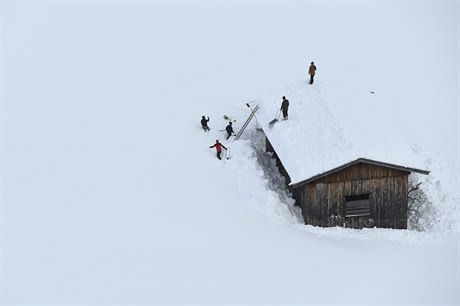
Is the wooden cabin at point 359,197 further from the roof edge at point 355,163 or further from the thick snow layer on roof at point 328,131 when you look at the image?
the thick snow layer on roof at point 328,131

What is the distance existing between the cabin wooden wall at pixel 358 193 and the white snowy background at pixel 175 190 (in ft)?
1.92

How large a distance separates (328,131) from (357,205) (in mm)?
3477

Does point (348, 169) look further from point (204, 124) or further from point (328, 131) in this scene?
point (204, 124)

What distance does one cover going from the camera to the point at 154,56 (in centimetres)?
4166

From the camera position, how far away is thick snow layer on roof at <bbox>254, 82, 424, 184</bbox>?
2314 centimetres

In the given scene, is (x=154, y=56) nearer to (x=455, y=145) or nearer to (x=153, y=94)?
(x=153, y=94)

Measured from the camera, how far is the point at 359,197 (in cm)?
2394

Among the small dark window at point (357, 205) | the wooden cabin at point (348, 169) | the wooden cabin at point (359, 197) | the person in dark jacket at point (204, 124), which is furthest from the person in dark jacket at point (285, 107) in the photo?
the small dark window at point (357, 205)

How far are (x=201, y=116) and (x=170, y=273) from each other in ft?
46.5

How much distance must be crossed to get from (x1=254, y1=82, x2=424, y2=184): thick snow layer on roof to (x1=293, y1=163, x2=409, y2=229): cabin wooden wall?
644mm

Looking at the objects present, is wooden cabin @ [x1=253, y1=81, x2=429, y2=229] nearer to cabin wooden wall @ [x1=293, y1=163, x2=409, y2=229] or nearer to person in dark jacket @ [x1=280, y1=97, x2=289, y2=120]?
cabin wooden wall @ [x1=293, y1=163, x2=409, y2=229]

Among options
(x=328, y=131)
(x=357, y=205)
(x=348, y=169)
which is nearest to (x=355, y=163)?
(x=348, y=169)

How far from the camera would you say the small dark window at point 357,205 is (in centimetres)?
2377

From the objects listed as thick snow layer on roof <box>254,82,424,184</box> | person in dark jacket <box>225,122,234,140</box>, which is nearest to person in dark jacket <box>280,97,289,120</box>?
thick snow layer on roof <box>254,82,424,184</box>
